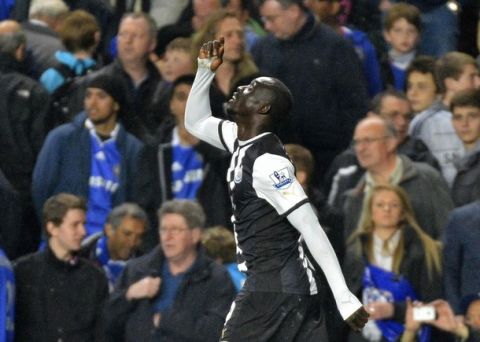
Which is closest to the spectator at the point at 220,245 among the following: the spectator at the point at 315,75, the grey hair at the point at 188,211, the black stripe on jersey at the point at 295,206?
the grey hair at the point at 188,211

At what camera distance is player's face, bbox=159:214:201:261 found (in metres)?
9.57

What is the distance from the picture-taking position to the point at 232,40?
1110 cm

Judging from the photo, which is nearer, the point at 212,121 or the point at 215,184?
the point at 212,121

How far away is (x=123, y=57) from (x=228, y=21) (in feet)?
3.69

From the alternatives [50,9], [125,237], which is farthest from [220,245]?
[50,9]

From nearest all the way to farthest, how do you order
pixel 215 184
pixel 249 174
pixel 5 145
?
pixel 249 174 < pixel 215 184 < pixel 5 145

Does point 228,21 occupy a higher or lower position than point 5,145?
higher

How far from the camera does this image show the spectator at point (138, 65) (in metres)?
11.9

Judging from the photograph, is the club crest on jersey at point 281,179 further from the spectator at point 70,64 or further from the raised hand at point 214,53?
the spectator at point 70,64

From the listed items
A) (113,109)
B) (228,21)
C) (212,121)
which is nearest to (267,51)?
(228,21)

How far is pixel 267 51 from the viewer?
1174 centimetres

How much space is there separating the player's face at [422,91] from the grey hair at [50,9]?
10.3 ft

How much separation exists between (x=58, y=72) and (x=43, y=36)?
1.85ft

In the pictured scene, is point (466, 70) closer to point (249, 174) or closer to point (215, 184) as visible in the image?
point (215, 184)
